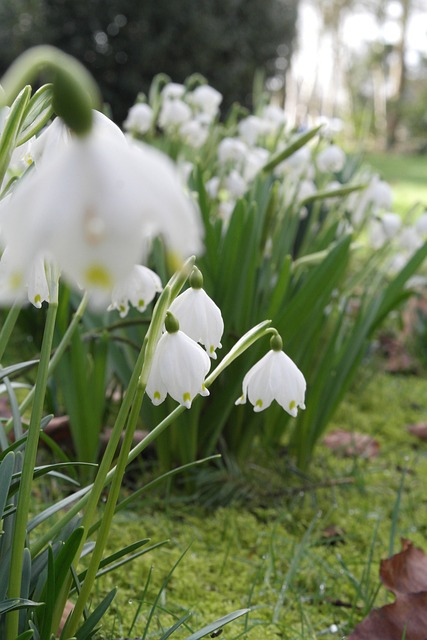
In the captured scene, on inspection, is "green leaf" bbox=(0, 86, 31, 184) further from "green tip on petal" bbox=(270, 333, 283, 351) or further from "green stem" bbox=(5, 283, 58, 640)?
"green tip on petal" bbox=(270, 333, 283, 351)

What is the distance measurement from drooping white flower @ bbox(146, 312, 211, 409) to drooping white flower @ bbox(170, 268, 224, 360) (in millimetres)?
37

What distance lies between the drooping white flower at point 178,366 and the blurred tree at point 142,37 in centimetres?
656

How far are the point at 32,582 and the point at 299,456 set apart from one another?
3.33 ft

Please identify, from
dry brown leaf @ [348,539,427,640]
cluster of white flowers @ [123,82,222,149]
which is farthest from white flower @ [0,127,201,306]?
cluster of white flowers @ [123,82,222,149]

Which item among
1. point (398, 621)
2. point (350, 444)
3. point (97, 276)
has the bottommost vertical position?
point (350, 444)

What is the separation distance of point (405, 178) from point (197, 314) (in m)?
9.71

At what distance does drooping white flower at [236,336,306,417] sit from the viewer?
3.12ft

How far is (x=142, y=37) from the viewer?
707cm

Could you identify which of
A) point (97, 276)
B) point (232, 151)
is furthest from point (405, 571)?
point (232, 151)

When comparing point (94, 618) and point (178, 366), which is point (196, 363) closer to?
point (178, 366)

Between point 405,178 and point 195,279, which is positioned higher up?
point 195,279

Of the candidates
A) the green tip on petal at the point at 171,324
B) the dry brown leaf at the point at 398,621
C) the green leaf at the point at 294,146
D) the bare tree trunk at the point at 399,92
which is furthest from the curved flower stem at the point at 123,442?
the bare tree trunk at the point at 399,92

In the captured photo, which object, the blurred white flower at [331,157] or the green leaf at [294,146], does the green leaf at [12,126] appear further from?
the blurred white flower at [331,157]

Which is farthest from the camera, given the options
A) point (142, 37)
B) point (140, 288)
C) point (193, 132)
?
point (142, 37)
